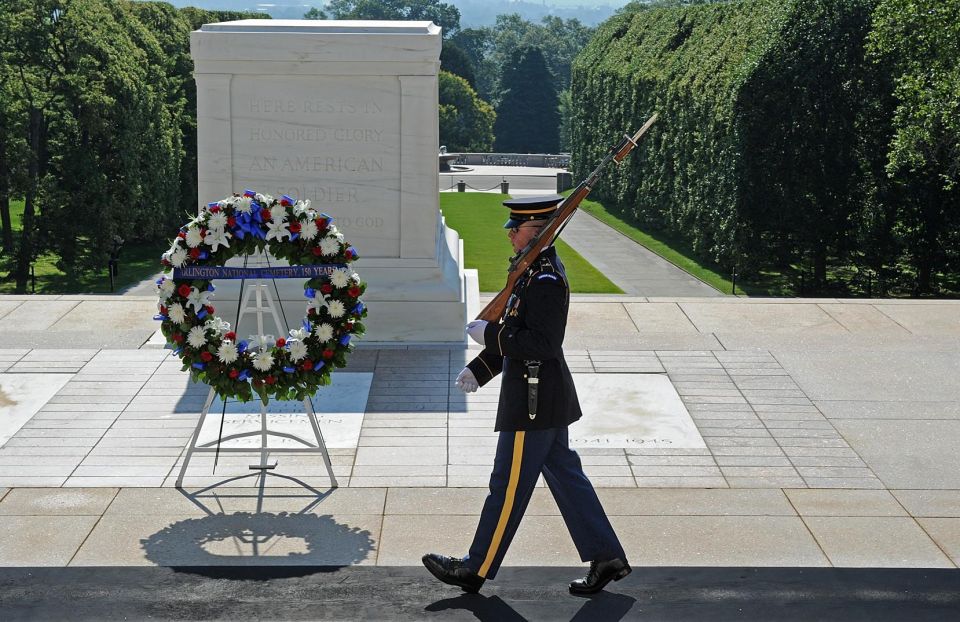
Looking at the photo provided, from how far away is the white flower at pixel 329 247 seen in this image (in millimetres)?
6410

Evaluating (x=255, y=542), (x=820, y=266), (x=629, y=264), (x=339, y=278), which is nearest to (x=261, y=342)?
(x=339, y=278)

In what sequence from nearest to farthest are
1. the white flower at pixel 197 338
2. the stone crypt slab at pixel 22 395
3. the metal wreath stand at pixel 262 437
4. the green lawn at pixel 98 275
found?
the white flower at pixel 197 338, the metal wreath stand at pixel 262 437, the stone crypt slab at pixel 22 395, the green lawn at pixel 98 275

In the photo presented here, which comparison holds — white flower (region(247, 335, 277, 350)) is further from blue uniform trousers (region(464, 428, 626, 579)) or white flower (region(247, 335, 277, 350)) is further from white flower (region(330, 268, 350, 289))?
blue uniform trousers (region(464, 428, 626, 579))

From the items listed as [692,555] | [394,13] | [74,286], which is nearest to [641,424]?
[692,555]

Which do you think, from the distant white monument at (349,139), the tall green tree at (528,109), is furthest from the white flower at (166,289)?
the tall green tree at (528,109)

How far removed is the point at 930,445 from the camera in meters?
7.28

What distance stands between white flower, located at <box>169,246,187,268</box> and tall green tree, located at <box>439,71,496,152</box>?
5706 cm

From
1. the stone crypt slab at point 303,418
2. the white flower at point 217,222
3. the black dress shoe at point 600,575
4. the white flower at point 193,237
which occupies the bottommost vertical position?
the black dress shoe at point 600,575

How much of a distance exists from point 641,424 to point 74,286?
22.0 metres

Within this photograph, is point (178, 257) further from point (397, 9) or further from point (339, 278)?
point (397, 9)

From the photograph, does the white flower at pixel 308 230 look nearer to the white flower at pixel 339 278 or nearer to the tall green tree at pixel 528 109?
the white flower at pixel 339 278

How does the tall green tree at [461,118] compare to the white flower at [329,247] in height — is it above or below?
above

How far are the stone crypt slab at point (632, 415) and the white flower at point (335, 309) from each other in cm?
181

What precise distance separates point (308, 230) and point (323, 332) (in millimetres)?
553
